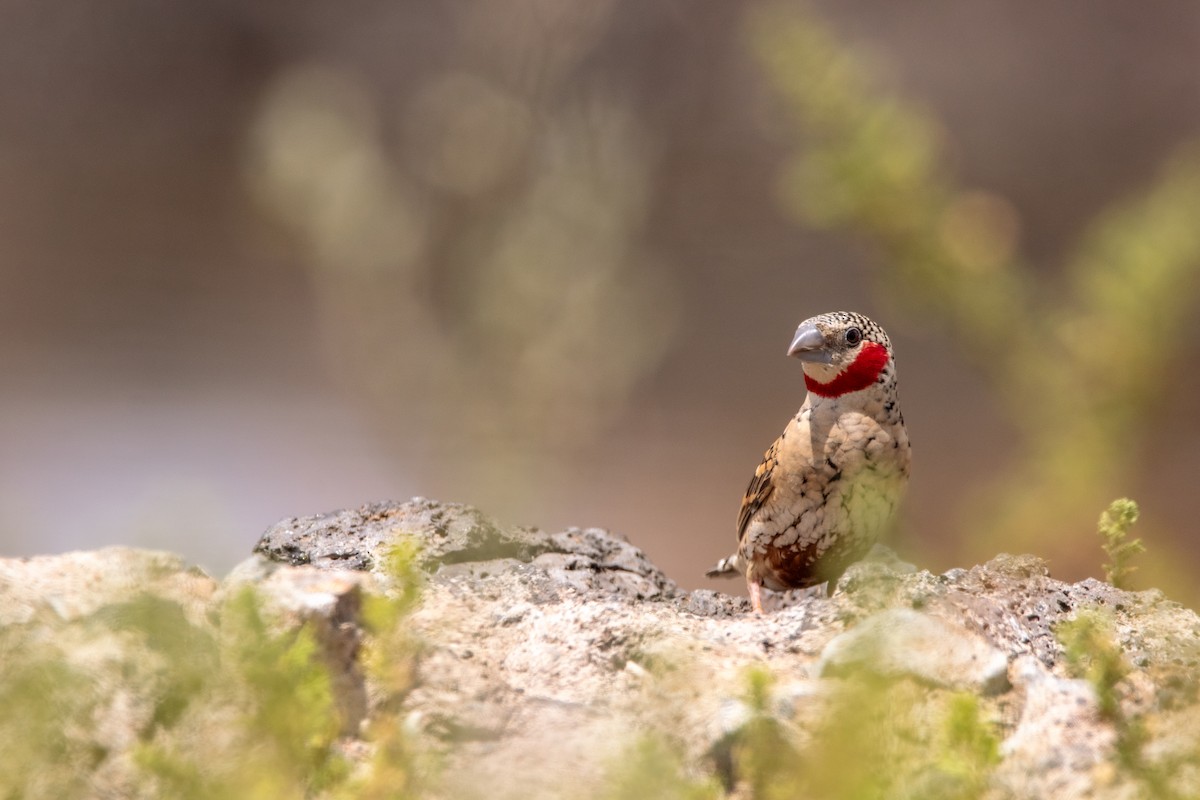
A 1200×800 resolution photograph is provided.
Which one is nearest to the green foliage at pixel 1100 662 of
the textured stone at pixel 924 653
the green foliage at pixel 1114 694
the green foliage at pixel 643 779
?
the green foliage at pixel 1114 694

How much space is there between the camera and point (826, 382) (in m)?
2.53

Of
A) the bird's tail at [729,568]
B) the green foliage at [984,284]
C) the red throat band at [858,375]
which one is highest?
the red throat band at [858,375]

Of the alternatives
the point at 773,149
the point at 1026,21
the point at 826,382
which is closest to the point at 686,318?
the point at 773,149

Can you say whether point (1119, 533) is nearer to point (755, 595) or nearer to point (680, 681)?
point (680, 681)

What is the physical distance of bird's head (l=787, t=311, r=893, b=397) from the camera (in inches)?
98.3

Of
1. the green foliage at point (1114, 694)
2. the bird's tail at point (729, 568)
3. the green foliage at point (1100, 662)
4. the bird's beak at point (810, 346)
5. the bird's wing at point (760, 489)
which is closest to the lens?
the green foliage at point (1114, 694)

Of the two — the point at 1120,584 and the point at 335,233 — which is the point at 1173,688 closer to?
the point at 1120,584

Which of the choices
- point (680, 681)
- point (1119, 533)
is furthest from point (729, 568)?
point (680, 681)

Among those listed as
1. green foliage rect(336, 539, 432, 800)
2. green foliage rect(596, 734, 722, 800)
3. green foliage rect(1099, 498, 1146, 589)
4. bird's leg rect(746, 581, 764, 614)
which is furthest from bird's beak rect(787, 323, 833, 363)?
green foliage rect(596, 734, 722, 800)

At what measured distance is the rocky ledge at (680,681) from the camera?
1.33 meters

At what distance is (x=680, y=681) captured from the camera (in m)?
1.57

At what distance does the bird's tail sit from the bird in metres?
0.30

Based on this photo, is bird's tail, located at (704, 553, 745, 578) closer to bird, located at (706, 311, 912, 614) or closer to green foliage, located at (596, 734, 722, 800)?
bird, located at (706, 311, 912, 614)

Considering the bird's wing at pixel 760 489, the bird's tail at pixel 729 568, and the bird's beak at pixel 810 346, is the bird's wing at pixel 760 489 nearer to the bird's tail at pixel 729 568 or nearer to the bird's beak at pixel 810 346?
the bird's tail at pixel 729 568
